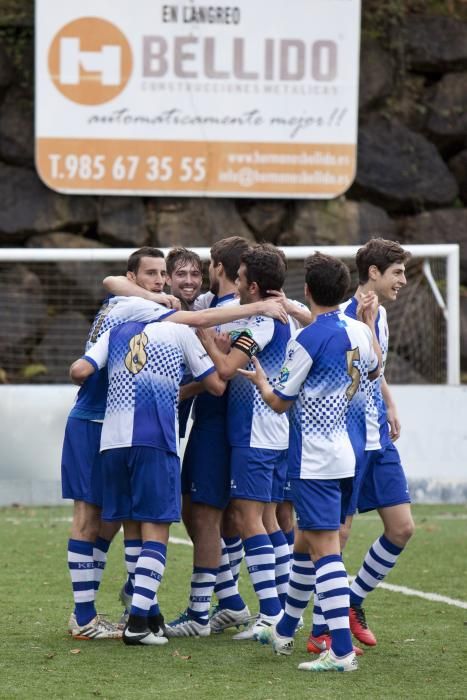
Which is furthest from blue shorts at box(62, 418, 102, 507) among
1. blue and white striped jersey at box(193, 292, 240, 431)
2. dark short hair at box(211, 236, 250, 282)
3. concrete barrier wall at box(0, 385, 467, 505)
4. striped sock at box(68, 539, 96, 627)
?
concrete barrier wall at box(0, 385, 467, 505)

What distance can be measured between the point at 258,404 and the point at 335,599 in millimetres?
1202

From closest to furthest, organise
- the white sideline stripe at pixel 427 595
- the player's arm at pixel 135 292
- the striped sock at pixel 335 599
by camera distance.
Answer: the striped sock at pixel 335 599 → the player's arm at pixel 135 292 → the white sideline stripe at pixel 427 595

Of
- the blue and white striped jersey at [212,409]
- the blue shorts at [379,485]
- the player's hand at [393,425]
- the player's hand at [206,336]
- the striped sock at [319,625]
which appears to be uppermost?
the player's hand at [206,336]

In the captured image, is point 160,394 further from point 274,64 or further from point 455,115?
point 455,115

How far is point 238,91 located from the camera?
15883mm

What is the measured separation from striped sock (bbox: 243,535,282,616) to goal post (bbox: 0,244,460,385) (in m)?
6.65

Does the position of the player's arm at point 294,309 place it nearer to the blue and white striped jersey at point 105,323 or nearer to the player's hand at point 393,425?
the blue and white striped jersey at point 105,323

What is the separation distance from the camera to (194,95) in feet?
51.8

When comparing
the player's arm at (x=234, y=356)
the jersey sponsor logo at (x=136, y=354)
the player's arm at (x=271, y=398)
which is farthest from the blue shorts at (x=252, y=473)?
the player's arm at (x=271, y=398)

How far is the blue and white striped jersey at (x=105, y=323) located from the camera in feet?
20.6

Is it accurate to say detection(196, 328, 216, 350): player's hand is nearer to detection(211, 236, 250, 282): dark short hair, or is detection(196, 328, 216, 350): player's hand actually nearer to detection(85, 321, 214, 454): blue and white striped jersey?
detection(85, 321, 214, 454): blue and white striped jersey

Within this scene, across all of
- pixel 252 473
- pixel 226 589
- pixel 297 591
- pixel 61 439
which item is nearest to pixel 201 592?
pixel 226 589

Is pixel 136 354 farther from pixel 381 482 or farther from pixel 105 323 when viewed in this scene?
pixel 381 482

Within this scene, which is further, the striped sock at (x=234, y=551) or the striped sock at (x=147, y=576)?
the striped sock at (x=234, y=551)
